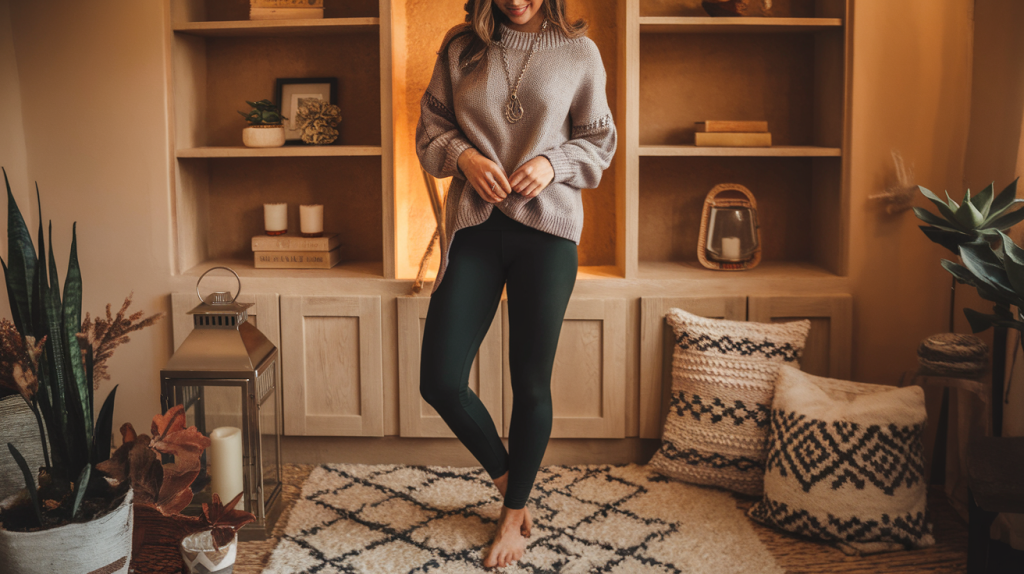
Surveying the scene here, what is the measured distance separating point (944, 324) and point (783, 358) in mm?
571

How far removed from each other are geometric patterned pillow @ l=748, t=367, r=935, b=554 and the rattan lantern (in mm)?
692

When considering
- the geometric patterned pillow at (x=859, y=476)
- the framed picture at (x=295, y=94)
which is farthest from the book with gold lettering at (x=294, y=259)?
the geometric patterned pillow at (x=859, y=476)

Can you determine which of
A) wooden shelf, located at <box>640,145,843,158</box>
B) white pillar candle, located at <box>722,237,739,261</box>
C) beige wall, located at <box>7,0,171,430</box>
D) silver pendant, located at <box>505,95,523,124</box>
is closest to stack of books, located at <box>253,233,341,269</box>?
beige wall, located at <box>7,0,171,430</box>

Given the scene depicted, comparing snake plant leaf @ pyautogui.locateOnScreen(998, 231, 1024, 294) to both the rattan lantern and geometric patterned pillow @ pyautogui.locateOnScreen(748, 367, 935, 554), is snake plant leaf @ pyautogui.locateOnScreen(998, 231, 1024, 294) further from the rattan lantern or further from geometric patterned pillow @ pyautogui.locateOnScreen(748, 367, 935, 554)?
the rattan lantern

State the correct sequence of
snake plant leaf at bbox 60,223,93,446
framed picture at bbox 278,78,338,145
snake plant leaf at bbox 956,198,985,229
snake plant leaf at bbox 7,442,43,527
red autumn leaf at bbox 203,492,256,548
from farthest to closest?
framed picture at bbox 278,78,338,145, snake plant leaf at bbox 956,198,985,229, red autumn leaf at bbox 203,492,256,548, snake plant leaf at bbox 60,223,93,446, snake plant leaf at bbox 7,442,43,527

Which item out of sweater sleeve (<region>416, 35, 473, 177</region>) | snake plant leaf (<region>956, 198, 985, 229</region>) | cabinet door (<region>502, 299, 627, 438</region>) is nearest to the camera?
snake plant leaf (<region>956, 198, 985, 229</region>)

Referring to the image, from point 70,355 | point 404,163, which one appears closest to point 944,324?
point 404,163

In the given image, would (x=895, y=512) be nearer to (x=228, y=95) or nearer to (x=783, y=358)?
(x=783, y=358)

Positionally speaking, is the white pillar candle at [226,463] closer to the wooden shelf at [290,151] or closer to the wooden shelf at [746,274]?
the wooden shelf at [290,151]

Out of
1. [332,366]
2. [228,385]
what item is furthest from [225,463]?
[332,366]

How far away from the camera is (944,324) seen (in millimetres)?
2312

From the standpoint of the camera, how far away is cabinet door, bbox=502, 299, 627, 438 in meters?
2.34

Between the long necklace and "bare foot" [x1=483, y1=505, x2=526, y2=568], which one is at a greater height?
the long necklace

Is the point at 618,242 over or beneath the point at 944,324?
over
